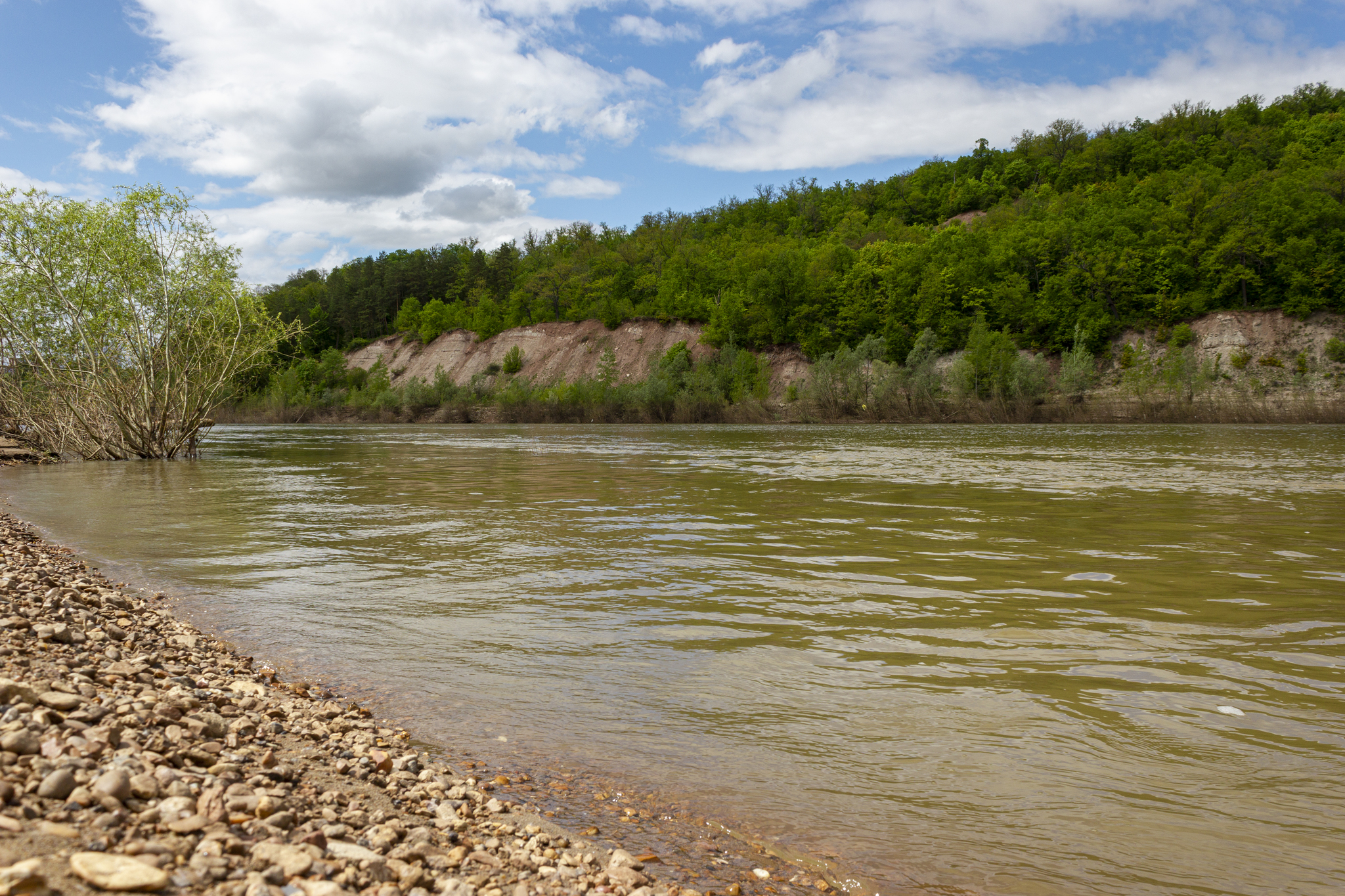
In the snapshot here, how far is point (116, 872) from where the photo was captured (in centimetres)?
273

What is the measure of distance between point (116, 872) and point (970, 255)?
105 metres

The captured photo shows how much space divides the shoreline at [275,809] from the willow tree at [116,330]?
28416mm

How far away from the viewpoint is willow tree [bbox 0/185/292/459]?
27719mm

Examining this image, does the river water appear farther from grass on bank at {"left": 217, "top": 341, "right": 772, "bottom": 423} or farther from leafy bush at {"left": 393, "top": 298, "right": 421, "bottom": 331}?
leafy bush at {"left": 393, "top": 298, "right": 421, "bottom": 331}

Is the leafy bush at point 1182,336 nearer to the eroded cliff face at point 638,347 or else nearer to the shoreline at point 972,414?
the eroded cliff face at point 638,347

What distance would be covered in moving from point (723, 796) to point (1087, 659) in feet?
12.7

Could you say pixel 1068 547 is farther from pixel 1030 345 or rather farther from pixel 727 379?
pixel 1030 345

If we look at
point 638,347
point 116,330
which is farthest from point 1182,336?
point 116,330

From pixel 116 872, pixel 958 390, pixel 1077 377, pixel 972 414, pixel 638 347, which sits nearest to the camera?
pixel 116 872

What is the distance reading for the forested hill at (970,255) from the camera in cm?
8388

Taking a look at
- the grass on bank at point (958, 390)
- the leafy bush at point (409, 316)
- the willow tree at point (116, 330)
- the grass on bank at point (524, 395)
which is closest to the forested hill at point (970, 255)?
the leafy bush at point (409, 316)

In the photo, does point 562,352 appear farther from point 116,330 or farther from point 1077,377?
point 116,330

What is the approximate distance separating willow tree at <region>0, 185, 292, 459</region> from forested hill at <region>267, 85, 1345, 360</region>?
3016 inches

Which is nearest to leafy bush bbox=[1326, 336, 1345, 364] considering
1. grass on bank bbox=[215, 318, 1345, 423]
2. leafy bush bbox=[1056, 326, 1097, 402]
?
grass on bank bbox=[215, 318, 1345, 423]
